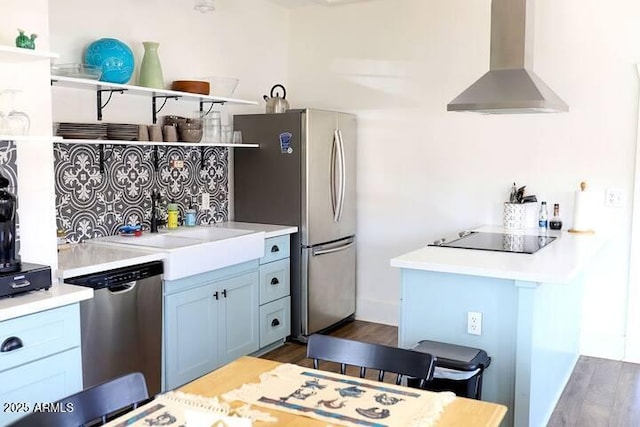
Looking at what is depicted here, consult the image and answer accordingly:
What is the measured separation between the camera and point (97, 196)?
3.67m

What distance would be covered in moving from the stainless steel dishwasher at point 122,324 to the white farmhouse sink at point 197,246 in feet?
0.36

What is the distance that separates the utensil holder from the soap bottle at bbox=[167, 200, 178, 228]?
7.58ft

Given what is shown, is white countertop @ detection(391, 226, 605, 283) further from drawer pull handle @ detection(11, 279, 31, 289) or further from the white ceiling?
the white ceiling

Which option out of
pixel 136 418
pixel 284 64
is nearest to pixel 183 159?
pixel 284 64

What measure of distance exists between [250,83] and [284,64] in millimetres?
534

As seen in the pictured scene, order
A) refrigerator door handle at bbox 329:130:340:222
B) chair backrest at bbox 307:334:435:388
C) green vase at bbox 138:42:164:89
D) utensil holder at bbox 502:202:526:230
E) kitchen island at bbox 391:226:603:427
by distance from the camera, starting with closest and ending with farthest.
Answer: chair backrest at bbox 307:334:435:388 < kitchen island at bbox 391:226:603:427 < green vase at bbox 138:42:164:89 < utensil holder at bbox 502:202:526:230 < refrigerator door handle at bbox 329:130:340:222

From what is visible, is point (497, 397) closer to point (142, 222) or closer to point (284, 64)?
point (142, 222)

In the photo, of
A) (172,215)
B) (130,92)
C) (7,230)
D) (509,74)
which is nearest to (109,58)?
(130,92)

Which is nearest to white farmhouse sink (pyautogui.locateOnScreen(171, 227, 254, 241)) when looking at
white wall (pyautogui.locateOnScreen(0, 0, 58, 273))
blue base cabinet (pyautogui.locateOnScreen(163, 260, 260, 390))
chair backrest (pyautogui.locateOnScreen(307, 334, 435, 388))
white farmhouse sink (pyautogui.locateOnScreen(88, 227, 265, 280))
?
white farmhouse sink (pyautogui.locateOnScreen(88, 227, 265, 280))

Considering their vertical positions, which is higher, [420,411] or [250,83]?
[250,83]

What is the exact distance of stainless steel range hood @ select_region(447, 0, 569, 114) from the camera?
10.9 ft

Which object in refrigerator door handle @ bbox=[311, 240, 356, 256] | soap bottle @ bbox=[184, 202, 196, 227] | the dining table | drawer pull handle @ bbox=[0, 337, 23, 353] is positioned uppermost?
soap bottle @ bbox=[184, 202, 196, 227]

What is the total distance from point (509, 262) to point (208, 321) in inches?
69.5

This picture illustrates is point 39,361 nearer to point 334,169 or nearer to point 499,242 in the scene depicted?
point 499,242
